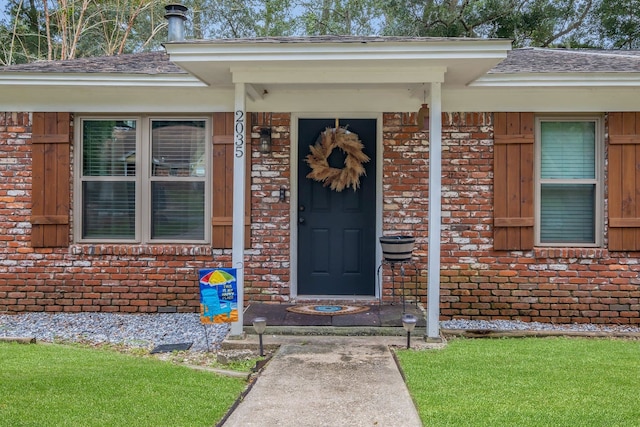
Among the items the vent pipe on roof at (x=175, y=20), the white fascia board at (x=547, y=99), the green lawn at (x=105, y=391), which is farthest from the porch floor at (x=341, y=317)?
the vent pipe on roof at (x=175, y=20)

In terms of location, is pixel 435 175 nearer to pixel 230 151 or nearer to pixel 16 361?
pixel 230 151

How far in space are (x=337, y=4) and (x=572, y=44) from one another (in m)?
7.19

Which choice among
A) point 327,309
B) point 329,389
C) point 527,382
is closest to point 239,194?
point 327,309

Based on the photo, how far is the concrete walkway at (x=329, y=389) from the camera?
2965mm

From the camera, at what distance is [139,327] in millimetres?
5480

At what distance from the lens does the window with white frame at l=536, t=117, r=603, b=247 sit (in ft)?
19.2

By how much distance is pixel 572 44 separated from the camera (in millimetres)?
15383

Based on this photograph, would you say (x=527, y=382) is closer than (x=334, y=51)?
Yes

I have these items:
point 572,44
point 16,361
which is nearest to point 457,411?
Result: point 16,361

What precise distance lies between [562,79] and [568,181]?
114cm

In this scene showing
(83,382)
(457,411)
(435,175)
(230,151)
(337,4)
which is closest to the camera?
(457,411)

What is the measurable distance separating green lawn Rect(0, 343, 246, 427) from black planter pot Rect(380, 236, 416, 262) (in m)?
2.17

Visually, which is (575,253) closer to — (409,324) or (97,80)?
(409,324)

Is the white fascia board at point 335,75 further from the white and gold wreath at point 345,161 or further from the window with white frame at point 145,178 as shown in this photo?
the window with white frame at point 145,178
